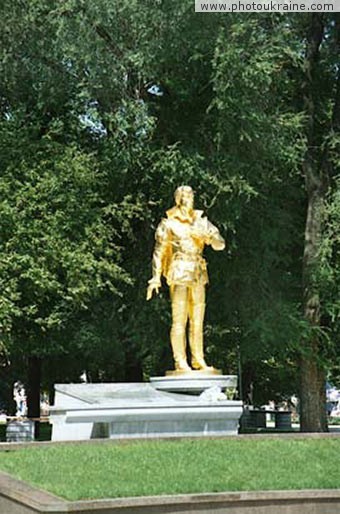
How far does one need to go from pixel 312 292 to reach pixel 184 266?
562 cm

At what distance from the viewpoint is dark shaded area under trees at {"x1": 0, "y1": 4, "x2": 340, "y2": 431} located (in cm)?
2200

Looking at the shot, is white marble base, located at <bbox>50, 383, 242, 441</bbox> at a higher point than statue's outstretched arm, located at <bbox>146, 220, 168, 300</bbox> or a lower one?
lower

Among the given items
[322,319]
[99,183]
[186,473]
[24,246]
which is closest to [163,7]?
[99,183]

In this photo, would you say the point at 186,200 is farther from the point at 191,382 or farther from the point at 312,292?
the point at 312,292

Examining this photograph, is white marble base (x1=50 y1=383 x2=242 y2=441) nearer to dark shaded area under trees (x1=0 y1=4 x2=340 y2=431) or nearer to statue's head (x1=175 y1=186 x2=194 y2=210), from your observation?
statue's head (x1=175 y1=186 x2=194 y2=210)

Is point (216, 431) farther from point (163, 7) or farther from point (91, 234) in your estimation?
point (163, 7)

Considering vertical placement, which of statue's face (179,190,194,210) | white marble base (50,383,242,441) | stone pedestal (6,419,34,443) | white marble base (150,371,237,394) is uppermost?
statue's face (179,190,194,210)

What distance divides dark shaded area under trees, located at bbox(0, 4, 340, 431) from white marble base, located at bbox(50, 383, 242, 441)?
540cm

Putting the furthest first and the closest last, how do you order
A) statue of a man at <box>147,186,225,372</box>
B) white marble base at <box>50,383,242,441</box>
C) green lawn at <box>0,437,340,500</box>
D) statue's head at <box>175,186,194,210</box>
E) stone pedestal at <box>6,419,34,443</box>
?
stone pedestal at <box>6,419,34,443</box>
statue's head at <box>175,186,194,210</box>
statue of a man at <box>147,186,225,372</box>
white marble base at <box>50,383,242,441</box>
green lawn at <box>0,437,340,500</box>

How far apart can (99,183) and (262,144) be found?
13.4 feet

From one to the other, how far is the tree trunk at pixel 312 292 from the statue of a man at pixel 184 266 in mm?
4861

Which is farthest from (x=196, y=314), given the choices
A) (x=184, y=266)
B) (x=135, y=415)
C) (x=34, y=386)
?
(x=34, y=386)

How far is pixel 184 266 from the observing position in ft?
59.9

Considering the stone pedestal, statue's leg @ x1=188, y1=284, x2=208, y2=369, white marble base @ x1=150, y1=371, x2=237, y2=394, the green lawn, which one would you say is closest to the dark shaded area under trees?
the stone pedestal
